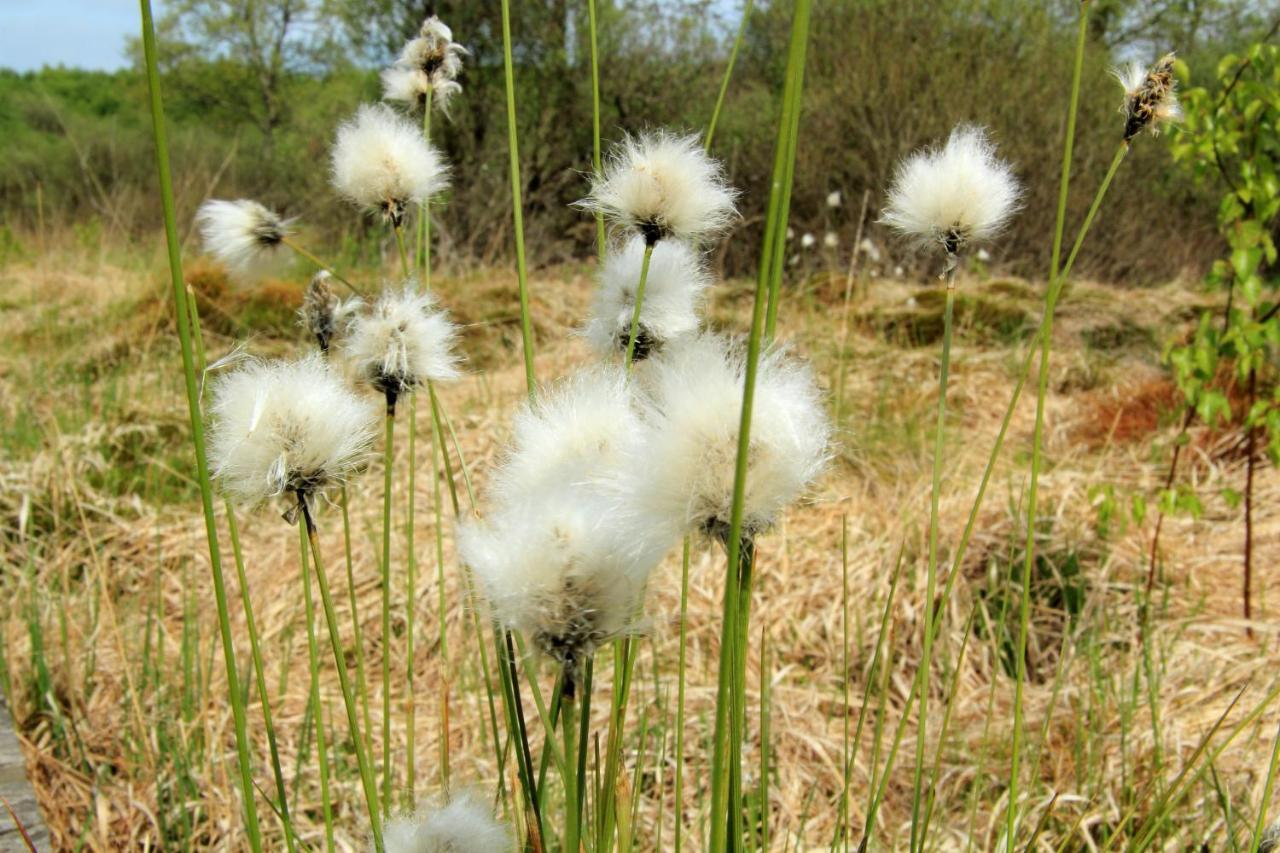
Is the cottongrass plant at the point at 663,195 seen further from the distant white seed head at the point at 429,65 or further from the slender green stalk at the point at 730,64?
the distant white seed head at the point at 429,65

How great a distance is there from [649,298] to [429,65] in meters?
0.42

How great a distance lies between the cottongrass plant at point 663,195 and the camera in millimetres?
579

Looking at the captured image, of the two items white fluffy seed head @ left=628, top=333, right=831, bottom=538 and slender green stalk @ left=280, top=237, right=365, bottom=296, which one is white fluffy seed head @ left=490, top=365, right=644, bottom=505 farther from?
slender green stalk @ left=280, top=237, right=365, bottom=296

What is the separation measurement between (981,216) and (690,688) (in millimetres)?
1255

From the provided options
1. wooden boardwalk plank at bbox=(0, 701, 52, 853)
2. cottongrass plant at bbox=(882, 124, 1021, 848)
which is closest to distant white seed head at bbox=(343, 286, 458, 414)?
cottongrass plant at bbox=(882, 124, 1021, 848)

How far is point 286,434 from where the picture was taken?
0.52 meters

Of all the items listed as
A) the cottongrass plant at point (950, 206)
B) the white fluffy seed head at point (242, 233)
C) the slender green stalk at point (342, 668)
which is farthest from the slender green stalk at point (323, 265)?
the cottongrass plant at point (950, 206)

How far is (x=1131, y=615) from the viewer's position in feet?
6.26

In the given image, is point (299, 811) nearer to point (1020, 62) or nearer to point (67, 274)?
point (67, 274)

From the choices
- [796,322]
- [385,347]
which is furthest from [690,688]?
[796,322]

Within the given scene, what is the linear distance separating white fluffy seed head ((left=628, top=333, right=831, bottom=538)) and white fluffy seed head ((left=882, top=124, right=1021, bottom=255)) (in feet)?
0.83

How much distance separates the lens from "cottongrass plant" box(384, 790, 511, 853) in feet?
1.66

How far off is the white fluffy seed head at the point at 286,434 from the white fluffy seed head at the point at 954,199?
15.1 inches

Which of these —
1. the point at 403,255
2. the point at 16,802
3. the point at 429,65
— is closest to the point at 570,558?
the point at 403,255
